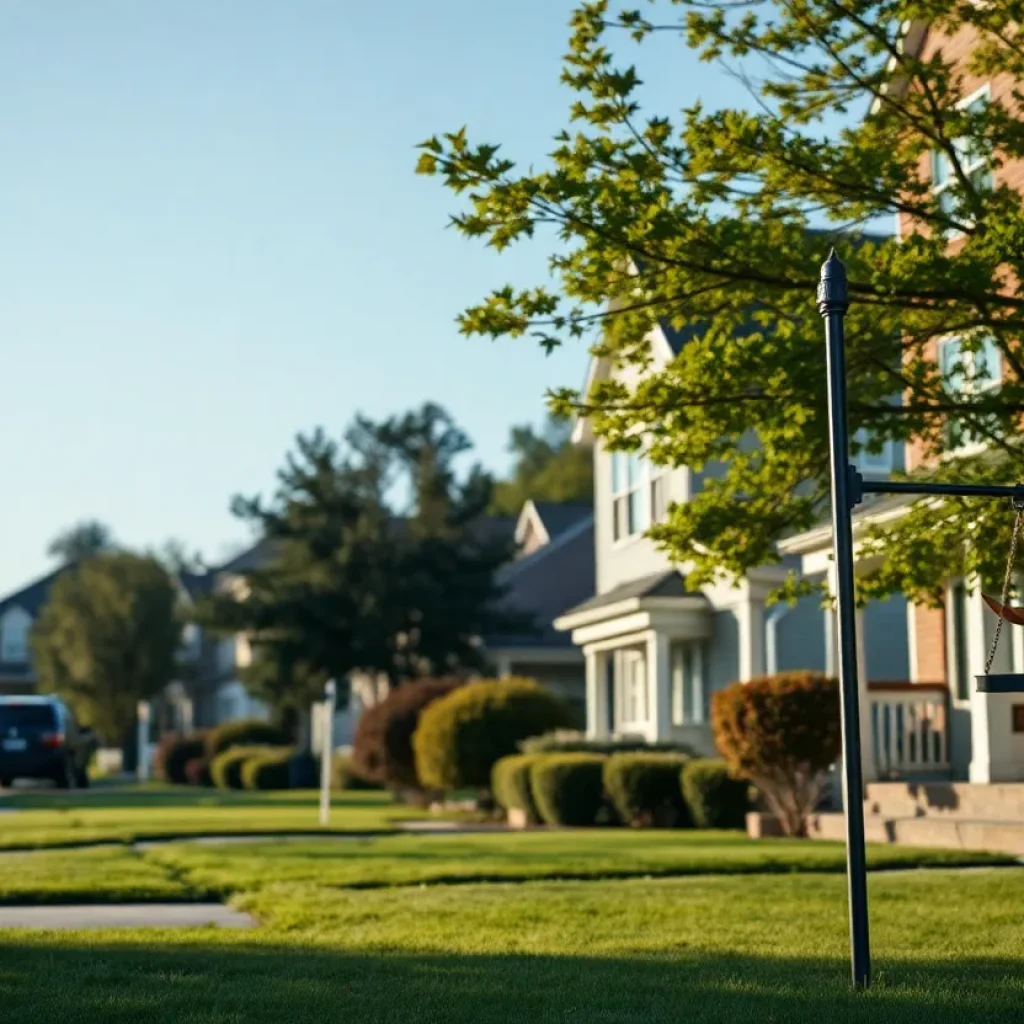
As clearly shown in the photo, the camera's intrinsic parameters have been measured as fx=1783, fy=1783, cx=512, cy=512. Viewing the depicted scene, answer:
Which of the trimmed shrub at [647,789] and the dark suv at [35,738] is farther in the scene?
the dark suv at [35,738]

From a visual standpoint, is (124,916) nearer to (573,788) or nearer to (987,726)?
(987,726)

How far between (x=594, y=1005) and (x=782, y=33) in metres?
7.30

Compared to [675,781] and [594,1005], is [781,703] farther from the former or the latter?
[594,1005]

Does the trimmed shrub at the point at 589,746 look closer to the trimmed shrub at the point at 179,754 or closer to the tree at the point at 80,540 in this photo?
the trimmed shrub at the point at 179,754

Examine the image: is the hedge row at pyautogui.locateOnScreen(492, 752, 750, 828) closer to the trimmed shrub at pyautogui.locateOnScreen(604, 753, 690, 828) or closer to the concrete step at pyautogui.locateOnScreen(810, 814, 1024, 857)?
the trimmed shrub at pyautogui.locateOnScreen(604, 753, 690, 828)

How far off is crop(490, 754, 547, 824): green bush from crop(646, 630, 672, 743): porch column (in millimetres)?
3363

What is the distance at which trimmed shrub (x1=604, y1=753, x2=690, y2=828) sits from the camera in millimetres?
22609

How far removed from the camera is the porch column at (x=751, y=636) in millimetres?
25875

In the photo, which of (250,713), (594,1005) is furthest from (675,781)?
(250,713)

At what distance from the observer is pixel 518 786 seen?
25.1 metres

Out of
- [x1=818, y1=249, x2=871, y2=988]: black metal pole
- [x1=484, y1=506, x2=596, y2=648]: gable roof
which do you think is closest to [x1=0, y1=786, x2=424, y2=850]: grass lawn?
[x1=484, y1=506, x2=596, y2=648]: gable roof

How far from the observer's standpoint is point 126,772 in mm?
69812

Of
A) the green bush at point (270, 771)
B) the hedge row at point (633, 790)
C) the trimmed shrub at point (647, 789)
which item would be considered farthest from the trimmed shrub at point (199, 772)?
the trimmed shrub at point (647, 789)

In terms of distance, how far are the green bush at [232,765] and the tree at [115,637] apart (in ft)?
59.5
